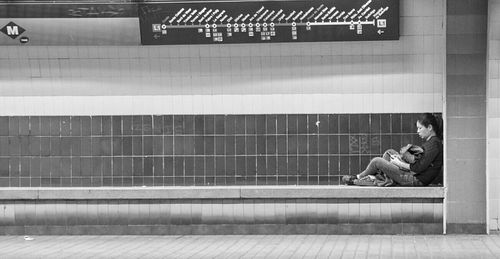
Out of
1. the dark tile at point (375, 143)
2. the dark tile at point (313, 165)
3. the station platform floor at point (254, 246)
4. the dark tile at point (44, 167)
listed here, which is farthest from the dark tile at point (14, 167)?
the dark tile at point (375, 143)

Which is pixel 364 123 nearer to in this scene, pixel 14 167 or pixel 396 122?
pixel 396 122

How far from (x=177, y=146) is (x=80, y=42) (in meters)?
2.06

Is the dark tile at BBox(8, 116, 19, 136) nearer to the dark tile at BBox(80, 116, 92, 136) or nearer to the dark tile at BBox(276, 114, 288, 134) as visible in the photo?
the dark tile at BBox(80, 116, 92, 136)

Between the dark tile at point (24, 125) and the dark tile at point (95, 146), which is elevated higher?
the dark tile at point (24, 125)

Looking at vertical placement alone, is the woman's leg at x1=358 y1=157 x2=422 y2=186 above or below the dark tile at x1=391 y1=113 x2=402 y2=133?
below

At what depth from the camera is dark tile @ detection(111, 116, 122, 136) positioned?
15.5 metres

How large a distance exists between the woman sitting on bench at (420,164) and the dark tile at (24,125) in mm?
4712

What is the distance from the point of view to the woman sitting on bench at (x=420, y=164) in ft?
49.0

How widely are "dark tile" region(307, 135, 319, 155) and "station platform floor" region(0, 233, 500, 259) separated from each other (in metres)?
1.24

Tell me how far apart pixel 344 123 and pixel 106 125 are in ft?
11.3

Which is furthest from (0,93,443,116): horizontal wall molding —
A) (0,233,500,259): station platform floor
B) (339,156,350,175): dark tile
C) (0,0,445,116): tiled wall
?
(0,233,500,259): station platform floor

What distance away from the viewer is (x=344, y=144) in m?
15.3

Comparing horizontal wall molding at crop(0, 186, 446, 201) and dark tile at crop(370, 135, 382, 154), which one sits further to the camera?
dark tile at crop(370, 135, 382, 154)

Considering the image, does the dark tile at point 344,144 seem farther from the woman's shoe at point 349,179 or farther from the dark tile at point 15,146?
the dark tile at point 15,146
